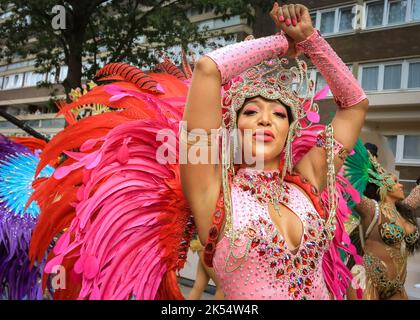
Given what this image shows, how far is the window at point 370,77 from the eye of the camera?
43.8 feet

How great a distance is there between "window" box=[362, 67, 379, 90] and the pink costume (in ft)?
42.5

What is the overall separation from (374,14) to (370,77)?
6.38ft

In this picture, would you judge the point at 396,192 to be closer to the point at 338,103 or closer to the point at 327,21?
the point at 338,103

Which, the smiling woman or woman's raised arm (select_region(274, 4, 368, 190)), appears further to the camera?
woman's raised arm (select_region(274, 4, 368, 190))

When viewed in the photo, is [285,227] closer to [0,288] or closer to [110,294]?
[110,294]

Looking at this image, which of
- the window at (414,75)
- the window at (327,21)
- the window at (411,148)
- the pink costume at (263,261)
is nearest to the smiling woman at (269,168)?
the pink costume at (263,261)

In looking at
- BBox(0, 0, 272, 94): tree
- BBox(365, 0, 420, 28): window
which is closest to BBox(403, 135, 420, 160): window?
BBox(365, 0, 420, 28): window

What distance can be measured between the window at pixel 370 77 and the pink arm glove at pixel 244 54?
42.2 ft

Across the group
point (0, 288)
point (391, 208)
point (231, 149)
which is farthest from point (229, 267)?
point (391, 208)

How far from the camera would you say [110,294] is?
5.25 ft

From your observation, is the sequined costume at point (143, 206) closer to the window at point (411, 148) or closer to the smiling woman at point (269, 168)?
the smiling woman at point (269, 168)

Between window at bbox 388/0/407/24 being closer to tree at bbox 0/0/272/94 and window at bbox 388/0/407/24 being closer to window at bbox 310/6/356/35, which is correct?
window at bbox 310/6/356/35

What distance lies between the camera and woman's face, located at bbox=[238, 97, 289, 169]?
5.12 ft
